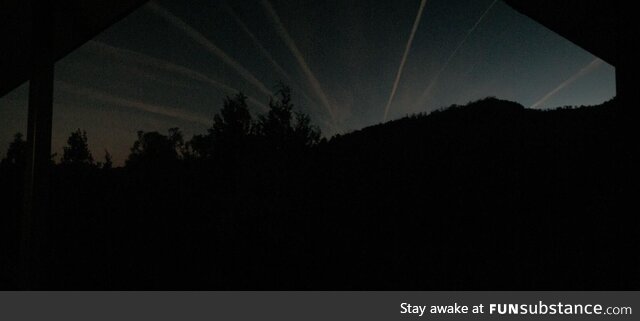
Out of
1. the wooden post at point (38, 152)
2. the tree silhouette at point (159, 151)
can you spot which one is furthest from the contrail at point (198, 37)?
the tree silhouette at point (159, 151)

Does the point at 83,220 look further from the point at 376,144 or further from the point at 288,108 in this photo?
the point at 288,108

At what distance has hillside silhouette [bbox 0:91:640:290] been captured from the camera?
4652 millimetres

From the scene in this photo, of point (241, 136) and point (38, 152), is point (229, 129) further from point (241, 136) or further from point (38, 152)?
point (38, 152)

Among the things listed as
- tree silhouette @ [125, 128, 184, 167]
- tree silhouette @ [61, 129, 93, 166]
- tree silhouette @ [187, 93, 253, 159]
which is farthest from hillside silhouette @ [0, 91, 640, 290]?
tree silhouette @ [61, 129, 93, 166]

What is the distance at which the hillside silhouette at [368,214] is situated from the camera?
4652mm

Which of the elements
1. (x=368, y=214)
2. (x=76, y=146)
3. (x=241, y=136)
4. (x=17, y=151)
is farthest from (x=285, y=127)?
(x=76, y=146)

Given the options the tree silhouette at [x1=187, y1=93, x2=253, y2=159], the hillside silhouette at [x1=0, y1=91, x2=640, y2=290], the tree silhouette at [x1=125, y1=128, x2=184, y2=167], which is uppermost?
the tree silhouette at [x1=187, y1=93, x2=253, y2=159]

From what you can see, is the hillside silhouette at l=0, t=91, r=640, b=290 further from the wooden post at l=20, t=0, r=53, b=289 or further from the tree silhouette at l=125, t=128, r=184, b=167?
the tree silhouette at l=125, t=128, r=184, b=167

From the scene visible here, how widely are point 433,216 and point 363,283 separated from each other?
3.42 meters

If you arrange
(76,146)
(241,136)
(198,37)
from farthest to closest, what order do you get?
(76,146), (241,136), (198,37)

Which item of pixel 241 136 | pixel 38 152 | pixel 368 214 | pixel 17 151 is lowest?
pixel 368 214

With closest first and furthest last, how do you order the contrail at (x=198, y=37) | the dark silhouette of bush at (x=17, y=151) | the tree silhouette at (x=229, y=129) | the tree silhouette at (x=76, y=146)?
the dark silhouette of bush at (x=17, y=151) → the contrail at (x=198, y=37) → the tree silhouette at (x=229, y=129) → the tree silhouette at (x=76, y=146)

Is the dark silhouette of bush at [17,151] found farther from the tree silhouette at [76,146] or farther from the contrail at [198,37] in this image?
the tree silhouette at [76,146]

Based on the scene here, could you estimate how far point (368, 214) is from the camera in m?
8.12
